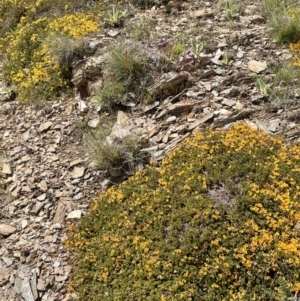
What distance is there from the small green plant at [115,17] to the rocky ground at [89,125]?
62cm

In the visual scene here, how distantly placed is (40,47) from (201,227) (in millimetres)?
6548

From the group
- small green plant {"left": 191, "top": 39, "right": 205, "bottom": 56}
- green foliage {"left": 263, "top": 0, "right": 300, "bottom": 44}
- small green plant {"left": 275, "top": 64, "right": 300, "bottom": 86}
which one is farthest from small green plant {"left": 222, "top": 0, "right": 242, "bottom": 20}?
small green plant {"left": 275, "top": 64, "right": 300, "bottom": 86}

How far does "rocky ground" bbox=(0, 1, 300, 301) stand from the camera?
603 centimetres

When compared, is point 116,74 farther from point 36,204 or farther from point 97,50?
point 36,204

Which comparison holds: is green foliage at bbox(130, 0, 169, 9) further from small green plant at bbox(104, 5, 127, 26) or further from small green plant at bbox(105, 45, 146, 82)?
small green plant at bbox(105, 45, 146, 82)

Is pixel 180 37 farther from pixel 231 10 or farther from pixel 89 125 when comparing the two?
pixel 89 125

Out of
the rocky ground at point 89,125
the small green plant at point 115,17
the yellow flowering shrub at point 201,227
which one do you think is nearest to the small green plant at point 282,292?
the yellow flowering shrub at point 201,227

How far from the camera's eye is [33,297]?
5520 millimetres

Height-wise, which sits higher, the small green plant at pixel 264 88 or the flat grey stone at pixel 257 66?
the flat grey stone at pixel 257 66

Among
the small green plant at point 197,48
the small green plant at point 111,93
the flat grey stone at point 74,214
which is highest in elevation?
the small green plant at point 197,48

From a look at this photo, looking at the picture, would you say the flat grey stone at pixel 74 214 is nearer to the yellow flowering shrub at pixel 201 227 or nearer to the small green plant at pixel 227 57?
the yellow flowering shrub at pixel 201 227

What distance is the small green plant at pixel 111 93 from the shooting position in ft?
25.0

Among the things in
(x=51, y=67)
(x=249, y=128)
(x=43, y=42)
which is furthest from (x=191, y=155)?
(x=43, y=42)

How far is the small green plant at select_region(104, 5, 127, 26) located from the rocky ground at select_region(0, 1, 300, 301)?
2.04 feet
